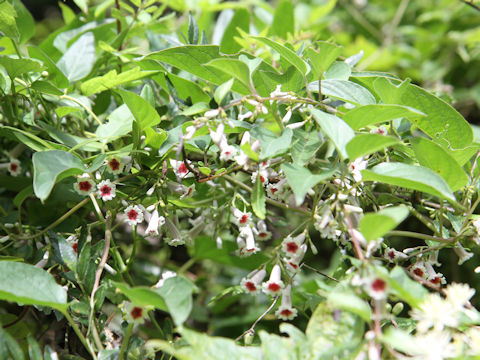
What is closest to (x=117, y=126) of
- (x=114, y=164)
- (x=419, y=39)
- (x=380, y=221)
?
(x=114, y=164)

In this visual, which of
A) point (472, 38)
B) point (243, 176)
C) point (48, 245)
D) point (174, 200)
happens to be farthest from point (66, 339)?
point (472, 38)

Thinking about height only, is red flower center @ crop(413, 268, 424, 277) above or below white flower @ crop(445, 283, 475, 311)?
below

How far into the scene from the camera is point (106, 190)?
0.82m

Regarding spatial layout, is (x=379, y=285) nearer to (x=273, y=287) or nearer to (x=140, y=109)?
(x=273, y=287)

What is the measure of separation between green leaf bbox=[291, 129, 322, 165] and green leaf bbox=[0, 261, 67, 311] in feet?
1.36

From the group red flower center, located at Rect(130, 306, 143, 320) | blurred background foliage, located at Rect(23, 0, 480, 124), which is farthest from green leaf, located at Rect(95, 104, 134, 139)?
blurred background foliage, located at Rect(23, 0, 480, 124)

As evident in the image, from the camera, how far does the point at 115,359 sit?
71 cm

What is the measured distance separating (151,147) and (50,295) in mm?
324

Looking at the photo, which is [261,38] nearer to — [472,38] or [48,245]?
[48,245]

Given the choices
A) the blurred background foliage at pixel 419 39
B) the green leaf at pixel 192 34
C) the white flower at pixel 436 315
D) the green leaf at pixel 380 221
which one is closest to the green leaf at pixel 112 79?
the green leaf at pixel 192 34

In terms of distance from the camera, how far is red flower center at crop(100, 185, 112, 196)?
81 cm

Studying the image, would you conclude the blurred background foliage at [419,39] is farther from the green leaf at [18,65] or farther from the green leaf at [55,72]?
the green leaf at [18,65]

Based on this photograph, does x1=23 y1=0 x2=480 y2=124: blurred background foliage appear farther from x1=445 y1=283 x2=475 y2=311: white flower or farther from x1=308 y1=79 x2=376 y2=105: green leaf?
x1=445 y1=283 x2=475 y2=311: white flower

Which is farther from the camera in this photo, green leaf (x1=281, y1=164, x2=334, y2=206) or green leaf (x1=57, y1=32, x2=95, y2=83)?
green leaf (x1=57, y1=32, x2=95, y2=83)
